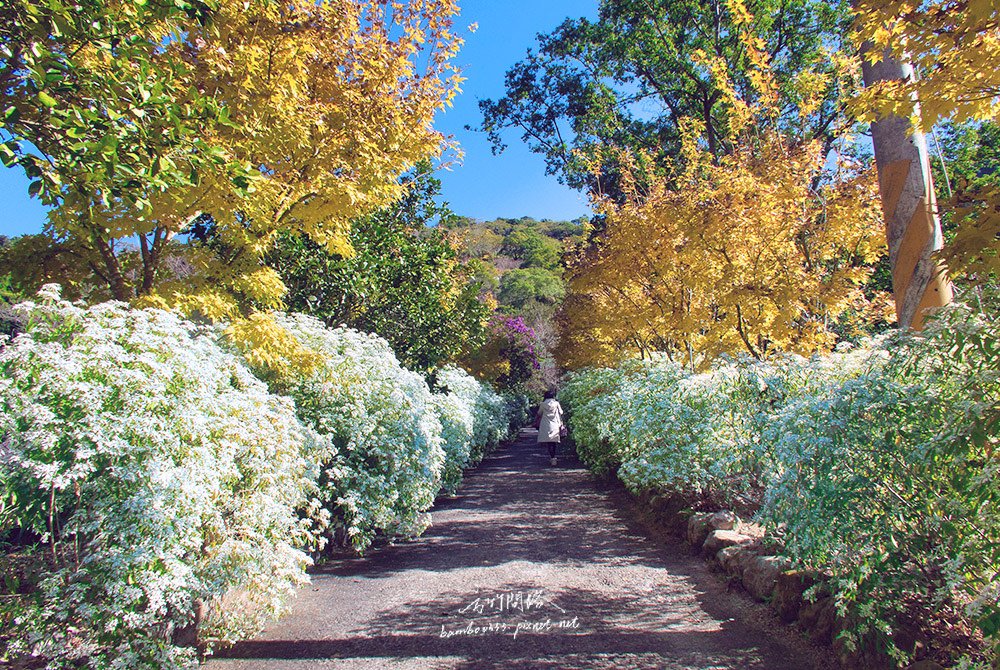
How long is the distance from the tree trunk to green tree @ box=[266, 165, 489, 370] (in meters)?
6.13

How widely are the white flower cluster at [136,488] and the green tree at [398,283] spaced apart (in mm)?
4810

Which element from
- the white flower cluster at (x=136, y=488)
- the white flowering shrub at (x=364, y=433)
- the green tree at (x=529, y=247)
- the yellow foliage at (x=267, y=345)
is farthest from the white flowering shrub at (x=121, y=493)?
the green tree at (x=529, y=247)

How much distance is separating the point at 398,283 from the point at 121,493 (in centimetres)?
857

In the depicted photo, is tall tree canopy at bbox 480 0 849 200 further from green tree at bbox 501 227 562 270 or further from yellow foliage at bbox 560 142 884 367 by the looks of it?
green tree at bbox 501 227 562 270

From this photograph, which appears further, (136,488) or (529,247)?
(529,247)

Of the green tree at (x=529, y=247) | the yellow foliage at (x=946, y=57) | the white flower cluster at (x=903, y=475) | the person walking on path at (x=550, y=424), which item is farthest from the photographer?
the green tree at (x=529, y=247)

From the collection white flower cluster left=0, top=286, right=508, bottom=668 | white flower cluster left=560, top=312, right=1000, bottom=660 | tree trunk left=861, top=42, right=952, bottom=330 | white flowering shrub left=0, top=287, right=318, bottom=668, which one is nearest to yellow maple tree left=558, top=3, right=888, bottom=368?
Result: tree trunk left=861, top=42, right=952, bottom=330

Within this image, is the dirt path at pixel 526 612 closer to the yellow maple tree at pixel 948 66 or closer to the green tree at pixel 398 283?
the yellow maple tree at pixel 948 66

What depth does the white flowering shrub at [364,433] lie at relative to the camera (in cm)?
560

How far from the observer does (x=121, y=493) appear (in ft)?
9.53

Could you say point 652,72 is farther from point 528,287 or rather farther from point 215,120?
point 528,287

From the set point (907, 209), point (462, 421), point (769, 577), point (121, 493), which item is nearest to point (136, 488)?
point (121, 493)

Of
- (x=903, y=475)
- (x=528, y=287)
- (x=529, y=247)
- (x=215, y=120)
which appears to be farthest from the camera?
(x=529, y=247)

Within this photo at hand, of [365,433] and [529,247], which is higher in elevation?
[529,247]
